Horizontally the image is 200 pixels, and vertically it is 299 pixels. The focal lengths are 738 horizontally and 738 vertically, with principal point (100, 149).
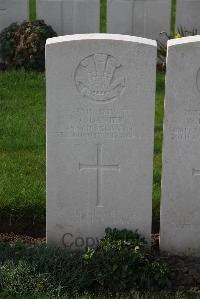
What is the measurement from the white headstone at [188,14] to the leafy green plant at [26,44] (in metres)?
1.73

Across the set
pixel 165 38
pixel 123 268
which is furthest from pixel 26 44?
pixel 123 268

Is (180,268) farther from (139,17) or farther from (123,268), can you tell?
(139,17)

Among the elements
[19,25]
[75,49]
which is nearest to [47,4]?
[19,25]

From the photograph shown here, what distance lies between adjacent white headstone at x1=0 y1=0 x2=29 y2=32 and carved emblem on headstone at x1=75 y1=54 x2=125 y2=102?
5.15 m

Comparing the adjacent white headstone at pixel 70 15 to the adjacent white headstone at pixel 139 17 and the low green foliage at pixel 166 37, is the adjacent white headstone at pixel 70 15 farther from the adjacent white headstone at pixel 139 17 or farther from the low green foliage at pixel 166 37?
the low green foliage at pixel 166 37

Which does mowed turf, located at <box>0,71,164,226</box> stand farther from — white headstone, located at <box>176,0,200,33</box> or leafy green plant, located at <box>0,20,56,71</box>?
white headstone, located at <box>176,0,200,33</box>

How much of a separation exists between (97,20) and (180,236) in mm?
5228

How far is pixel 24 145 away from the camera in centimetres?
720

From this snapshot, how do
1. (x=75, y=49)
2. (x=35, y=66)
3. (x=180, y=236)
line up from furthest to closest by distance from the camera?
(x=35, y=66)
(x=180, y=236)
(x=75, y=49)

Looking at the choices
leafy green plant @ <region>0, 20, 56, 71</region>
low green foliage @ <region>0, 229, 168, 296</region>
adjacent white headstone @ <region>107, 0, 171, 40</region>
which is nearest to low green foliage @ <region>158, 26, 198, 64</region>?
adjacent white headstone @ <region>107, 0, 171, 40</region>

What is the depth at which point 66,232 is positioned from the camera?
5.43 metres

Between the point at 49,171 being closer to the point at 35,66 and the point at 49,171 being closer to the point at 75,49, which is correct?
the point at 75,49

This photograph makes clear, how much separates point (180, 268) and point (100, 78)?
1.44 meters

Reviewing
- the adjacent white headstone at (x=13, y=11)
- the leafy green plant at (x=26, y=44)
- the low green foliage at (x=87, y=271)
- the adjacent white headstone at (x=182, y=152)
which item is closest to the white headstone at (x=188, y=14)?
the leafy green plant at (x=26, y=44)
